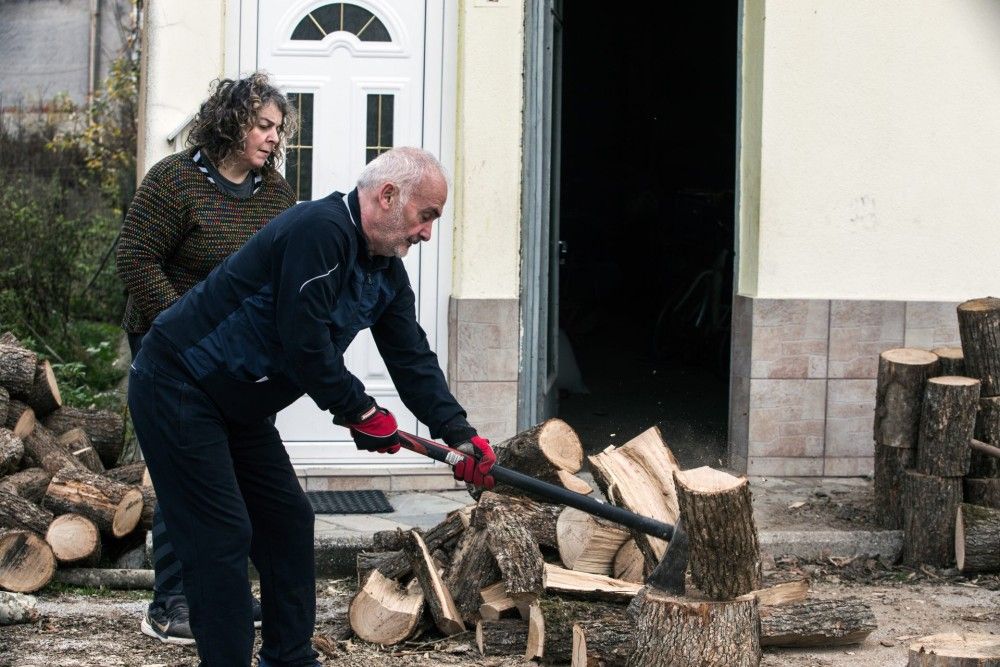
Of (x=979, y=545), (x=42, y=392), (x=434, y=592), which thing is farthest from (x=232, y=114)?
(x=979, y=545)

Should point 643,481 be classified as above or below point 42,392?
below

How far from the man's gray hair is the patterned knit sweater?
116 cm

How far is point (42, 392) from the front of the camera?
6551mm

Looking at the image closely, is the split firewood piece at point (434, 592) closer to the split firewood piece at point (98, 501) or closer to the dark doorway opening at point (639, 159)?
the split firewood piece at point (98, 501)

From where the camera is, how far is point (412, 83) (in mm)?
6816

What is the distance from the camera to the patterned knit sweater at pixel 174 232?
185 inches

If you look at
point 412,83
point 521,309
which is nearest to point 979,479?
point 521,309

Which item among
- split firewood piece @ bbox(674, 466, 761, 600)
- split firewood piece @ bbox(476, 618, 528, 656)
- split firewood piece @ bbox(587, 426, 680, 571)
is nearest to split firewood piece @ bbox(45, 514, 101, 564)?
split firewood piece @ bbox(476, 618, 528, 656)

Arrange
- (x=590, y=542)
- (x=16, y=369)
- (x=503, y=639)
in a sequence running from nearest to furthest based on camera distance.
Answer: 1. (x=503, y=639)
2. (x=590, y=542)
3. (x=16, y=369)

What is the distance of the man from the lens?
→ 3693mm

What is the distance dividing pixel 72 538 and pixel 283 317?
7.39 ft

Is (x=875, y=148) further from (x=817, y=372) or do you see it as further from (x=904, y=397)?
(x=904, y=397)

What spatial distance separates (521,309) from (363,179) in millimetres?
3092

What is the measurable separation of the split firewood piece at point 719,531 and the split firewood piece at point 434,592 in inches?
42.3
